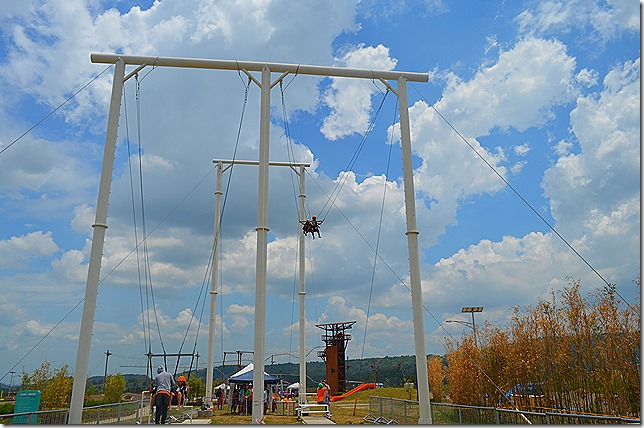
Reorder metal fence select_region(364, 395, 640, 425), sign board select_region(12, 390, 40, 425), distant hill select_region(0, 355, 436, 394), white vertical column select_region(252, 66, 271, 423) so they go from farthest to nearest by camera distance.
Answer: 1. distant hill select_region(0, 355, 436, 394)
2. sign board select_region(12, 390, 40, 425)
3. white vertical column select_region(252, 66, 271, 423)
4. metal fence select_region(364, 395, 640, 425)

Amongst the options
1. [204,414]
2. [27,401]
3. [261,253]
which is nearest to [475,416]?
[261,253]

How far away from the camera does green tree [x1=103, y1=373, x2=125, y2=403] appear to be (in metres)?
30.7

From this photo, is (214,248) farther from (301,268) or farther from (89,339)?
(89,339)

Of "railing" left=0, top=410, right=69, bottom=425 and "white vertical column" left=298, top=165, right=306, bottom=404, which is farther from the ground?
"white vertical column" left=298, top=165, right=306, bottom=404

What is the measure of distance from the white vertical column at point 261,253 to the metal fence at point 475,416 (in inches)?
159

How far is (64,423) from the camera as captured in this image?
1050 cm

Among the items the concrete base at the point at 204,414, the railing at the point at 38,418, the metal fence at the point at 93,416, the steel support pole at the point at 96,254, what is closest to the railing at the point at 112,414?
the metal fence at the point at 93,416

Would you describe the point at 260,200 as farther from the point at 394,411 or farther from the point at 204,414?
the point at 204,414

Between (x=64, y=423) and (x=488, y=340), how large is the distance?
509 inches

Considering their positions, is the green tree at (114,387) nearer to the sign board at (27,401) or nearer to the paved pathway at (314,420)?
the paved pathway at (314,420)

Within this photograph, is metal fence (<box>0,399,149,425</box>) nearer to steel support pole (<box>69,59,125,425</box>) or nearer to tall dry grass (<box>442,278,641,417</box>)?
steel support pole (<box>69,59,125,425</box>)

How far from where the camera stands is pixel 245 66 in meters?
12.7

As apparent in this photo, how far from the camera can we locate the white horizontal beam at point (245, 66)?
12.4 m

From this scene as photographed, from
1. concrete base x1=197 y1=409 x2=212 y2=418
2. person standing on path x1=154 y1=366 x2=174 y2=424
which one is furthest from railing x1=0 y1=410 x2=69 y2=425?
concrete base x1=197 y1=409 x2=212 y2=418
